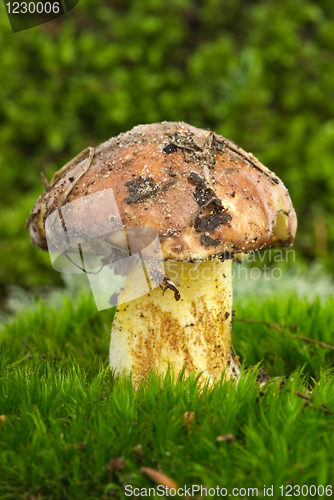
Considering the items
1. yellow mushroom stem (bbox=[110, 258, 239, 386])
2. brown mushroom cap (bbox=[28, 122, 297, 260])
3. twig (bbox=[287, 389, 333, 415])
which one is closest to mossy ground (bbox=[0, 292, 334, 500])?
twig (bbox=[287, 389, 333, 415])

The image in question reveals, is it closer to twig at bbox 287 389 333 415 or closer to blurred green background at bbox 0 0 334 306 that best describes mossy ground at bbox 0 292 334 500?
twig at bbox 287 389 333 415

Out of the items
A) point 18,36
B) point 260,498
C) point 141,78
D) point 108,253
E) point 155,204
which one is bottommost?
point 260,498

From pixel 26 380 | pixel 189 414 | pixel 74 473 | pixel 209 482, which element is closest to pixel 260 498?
pixel 209 482

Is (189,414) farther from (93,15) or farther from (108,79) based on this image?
(93,15)

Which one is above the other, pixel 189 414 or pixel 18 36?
pixel 18 36

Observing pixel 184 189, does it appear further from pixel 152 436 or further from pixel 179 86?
pixel 179 86

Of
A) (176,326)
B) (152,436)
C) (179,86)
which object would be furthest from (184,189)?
(179,86)

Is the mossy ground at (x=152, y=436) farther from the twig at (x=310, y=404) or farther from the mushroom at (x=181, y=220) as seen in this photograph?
the mushroom at (x=181, y=220)
